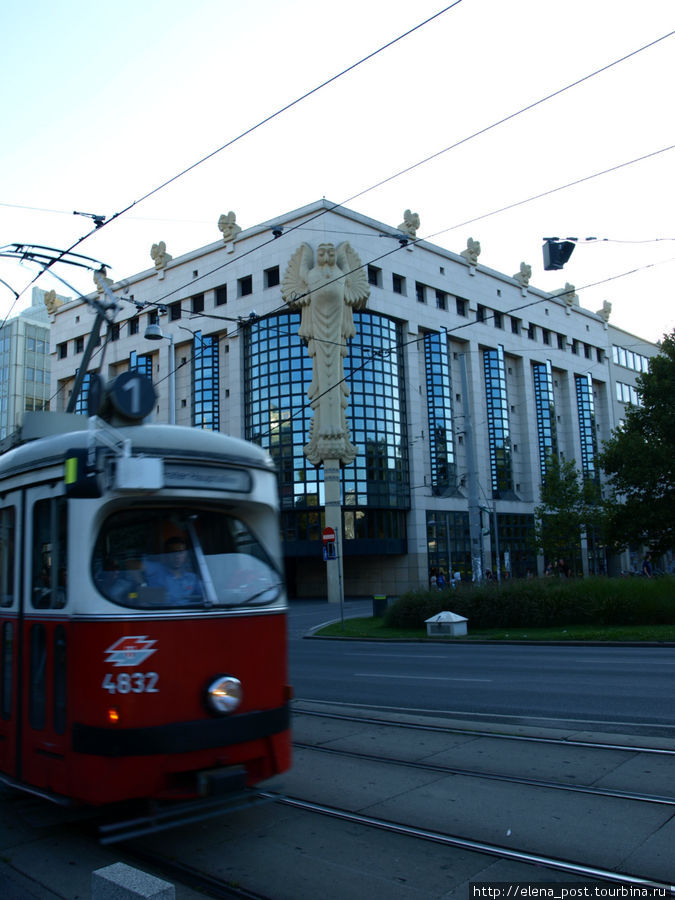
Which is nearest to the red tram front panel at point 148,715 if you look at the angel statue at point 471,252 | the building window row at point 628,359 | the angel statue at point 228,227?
the angel statue at point 228,227

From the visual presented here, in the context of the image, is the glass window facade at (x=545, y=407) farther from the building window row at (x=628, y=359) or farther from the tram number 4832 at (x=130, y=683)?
the tram number 4832 at (x=130, y=683)

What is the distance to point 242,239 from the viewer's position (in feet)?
156

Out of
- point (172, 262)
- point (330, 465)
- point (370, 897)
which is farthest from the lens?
point (172, 262)

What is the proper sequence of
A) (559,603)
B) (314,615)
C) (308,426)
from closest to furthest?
(559,603) → (314,615) → (308,426)

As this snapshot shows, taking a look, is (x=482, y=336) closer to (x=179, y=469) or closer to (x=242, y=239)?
(x=242, y=239)

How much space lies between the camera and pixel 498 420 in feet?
183

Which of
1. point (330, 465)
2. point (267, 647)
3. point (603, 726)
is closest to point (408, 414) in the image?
point (330, 465)

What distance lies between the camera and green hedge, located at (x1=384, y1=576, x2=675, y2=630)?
2084 centimetres

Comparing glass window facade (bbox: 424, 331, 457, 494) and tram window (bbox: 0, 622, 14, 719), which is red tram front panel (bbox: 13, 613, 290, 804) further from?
glass window facade (bbox: 424, 331, 457, 494)

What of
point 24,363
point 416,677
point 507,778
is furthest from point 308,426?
point 507,778

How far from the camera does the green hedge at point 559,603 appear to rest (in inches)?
821

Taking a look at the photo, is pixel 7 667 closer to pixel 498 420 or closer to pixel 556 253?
pixel 556 253

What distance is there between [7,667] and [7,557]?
2.76ft

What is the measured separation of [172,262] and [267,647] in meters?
49.3
